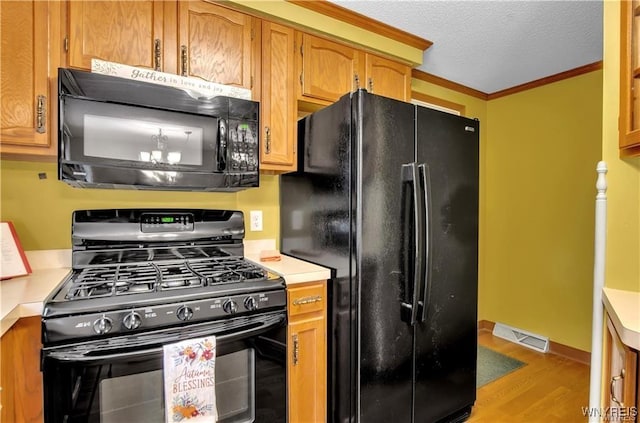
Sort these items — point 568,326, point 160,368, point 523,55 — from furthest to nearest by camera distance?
1. point 568,326
2. point 523,55
3. point 160,368

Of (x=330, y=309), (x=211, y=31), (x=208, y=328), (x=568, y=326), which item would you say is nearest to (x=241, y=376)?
(x=208, y=328)

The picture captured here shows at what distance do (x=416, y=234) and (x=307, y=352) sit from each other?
756mm

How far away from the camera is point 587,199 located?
264 cm

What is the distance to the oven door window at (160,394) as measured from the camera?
1.11m

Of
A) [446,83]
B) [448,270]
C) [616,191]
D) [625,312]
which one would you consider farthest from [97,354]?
[446,83]

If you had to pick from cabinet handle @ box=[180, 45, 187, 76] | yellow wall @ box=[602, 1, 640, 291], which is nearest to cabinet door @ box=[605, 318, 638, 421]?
yellow wall @ box=[602, 1, 640, 291]

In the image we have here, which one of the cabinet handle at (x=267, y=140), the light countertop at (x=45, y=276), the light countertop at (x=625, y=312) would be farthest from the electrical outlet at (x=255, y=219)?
the light countertop at (x=625, y=312)

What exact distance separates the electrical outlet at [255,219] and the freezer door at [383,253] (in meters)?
0.78

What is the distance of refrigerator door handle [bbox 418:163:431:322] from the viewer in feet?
5.16

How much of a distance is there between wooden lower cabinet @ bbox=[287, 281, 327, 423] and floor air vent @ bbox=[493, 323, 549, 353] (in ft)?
7.44

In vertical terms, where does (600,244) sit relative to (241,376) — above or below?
above

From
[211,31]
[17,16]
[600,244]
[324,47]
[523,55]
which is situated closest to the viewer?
[17,16]

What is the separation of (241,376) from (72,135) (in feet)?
3.82

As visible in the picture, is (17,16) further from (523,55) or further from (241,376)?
(523,55)
